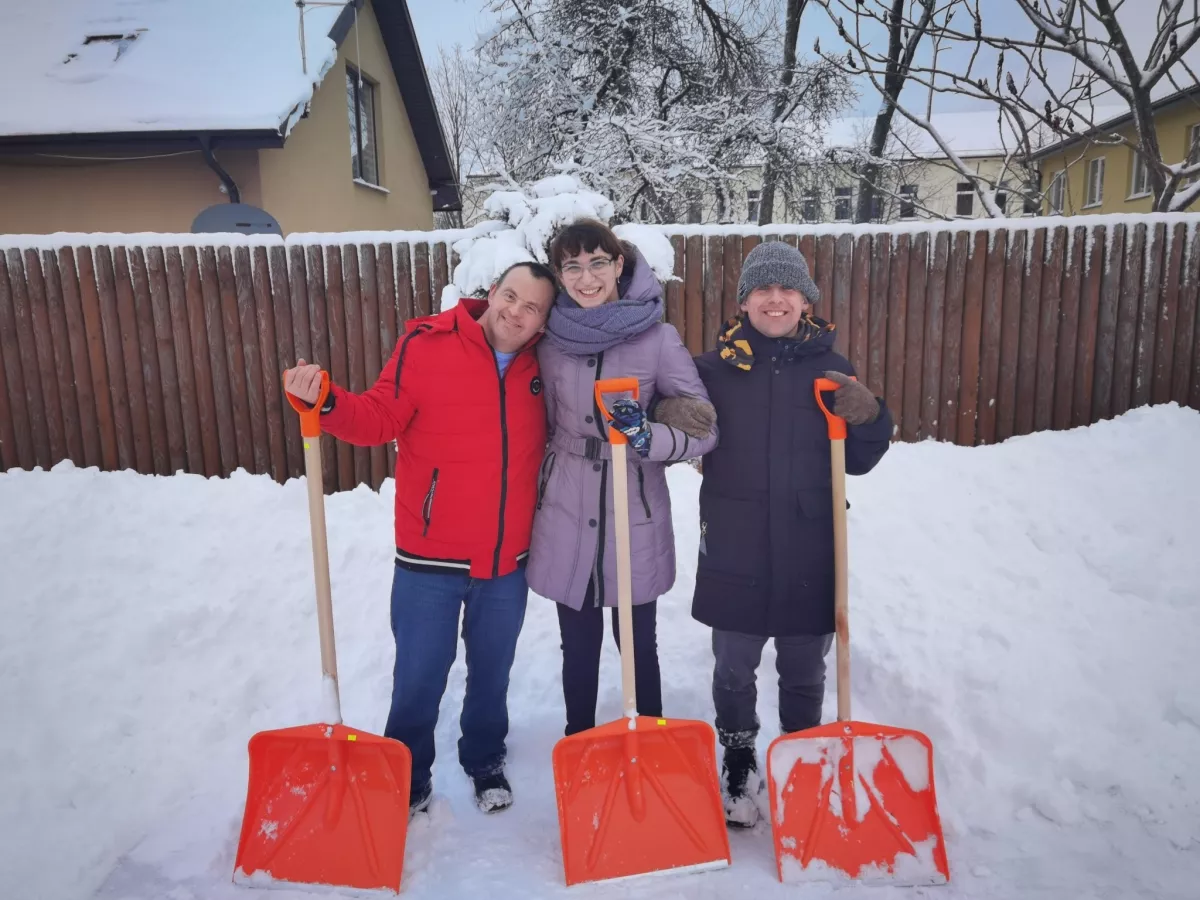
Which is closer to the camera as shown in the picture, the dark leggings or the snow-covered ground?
the snow-covered ground

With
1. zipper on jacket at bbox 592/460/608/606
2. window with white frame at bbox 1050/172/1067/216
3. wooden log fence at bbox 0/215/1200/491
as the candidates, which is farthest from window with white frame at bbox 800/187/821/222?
zipper on jacket at bbox 592/460/608/606

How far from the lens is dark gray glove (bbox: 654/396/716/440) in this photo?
2072mm

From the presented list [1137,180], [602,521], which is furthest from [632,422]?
[1137,180]

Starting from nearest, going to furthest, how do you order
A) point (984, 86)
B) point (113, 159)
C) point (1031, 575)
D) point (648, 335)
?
point (648, 335)
point (1031, 575)
point (984, 86)
point (113, 159)

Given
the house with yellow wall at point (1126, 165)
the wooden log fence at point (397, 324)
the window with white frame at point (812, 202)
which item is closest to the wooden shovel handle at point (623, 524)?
the wooden log fence at point (397, 324)

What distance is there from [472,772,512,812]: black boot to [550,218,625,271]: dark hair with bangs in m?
1.72

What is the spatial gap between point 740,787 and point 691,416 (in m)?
1.25

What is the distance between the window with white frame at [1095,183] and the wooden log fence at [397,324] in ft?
50.9

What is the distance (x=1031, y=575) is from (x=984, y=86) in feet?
15.3

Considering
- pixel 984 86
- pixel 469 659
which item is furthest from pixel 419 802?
pixel 984 86

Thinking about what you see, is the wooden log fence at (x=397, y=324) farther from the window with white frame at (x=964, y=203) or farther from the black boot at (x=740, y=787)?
the window with white frame at (x=964, y=203)

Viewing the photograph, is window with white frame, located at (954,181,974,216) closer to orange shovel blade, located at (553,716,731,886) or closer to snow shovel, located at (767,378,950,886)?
snow shovel, located at (767,378,950,886)

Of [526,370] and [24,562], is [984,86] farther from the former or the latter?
[24,562]

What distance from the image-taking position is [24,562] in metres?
3.81
